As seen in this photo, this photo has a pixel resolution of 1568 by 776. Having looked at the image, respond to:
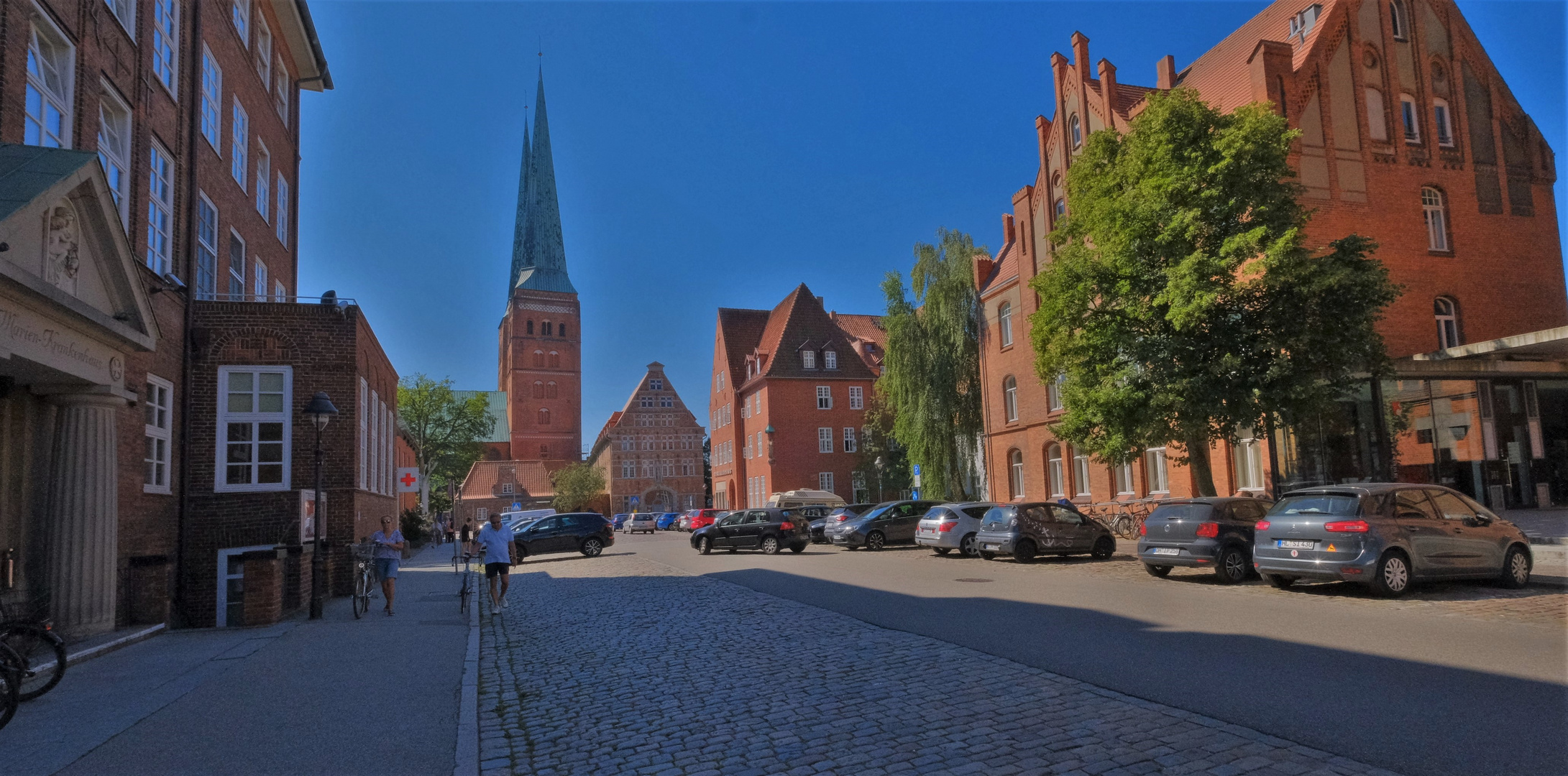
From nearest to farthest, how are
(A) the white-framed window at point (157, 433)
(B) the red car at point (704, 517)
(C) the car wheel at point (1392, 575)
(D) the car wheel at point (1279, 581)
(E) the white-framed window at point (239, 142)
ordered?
1. (C) the car wheel at point (1392, 575)
2. (A) the white-framed window at point (157, 433)
3. (D) the car wheel at point (1279, 581)
4. (E) the white-framed window at point (239, 142)
5. (B) the red car at point (704, 517)

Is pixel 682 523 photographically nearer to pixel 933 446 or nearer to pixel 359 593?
pixel 933 446

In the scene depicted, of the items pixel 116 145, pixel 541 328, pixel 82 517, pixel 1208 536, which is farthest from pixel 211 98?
pixel 541 328

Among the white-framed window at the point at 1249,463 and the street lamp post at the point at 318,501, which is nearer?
the street lamp post at the point at 318,501

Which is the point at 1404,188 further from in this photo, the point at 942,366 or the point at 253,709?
the point at 253,709

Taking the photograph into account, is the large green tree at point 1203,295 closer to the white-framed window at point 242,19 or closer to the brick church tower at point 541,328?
the white-framed window at point 242,19

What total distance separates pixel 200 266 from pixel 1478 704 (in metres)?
19.4

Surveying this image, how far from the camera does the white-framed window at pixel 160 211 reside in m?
14.8

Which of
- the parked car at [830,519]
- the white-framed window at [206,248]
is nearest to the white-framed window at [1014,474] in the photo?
the parked car at [830,519]

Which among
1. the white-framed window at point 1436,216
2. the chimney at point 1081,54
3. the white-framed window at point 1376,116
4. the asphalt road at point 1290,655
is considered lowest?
the asphalt road at point 1290,655

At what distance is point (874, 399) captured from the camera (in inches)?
2328

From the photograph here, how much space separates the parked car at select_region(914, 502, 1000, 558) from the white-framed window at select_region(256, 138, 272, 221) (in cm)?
1820

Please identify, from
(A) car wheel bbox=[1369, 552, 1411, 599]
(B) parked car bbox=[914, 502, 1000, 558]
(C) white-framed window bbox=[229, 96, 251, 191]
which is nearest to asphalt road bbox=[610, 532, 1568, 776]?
(A) car wheel bbox=[1369, 552, 1411, 599]

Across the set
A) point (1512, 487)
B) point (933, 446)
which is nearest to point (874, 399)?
point (933, 446)

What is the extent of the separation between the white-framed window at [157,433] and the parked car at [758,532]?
16.6 m
